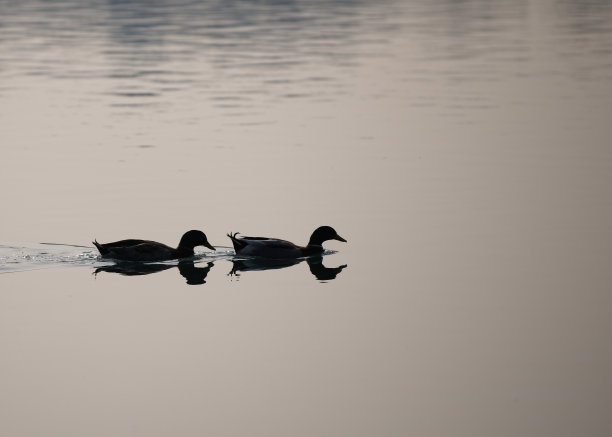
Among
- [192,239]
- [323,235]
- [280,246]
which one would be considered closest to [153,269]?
[192,239]

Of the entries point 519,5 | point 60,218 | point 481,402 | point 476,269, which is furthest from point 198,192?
point 519,5

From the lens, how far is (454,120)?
30.8m

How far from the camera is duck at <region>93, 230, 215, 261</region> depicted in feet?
59.8

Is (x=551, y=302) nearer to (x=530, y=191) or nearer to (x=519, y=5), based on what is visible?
(x=530, y=191)

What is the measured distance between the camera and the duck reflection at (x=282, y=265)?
18.0 m

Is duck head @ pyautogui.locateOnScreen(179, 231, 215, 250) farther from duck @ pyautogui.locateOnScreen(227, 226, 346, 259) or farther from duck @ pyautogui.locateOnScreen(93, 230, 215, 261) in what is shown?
→ duck @ pyautogui.locateOnScreen(227, 226, 346, 259)

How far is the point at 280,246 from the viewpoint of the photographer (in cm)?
1850

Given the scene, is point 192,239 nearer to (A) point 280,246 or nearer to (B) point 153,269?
(B) point 153,269

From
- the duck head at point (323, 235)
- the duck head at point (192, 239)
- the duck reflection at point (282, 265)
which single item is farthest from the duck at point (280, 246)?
the duck head at point (192, 239)

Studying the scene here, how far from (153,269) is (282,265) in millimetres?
1934

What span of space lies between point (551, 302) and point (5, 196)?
11346mm

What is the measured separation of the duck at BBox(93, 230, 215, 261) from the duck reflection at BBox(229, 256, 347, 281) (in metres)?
0.77

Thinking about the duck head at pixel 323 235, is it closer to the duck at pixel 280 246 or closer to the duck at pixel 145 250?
the duck at pixel 280 246

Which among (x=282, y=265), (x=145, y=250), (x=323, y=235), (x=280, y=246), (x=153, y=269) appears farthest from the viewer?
(x=323, y=235)
